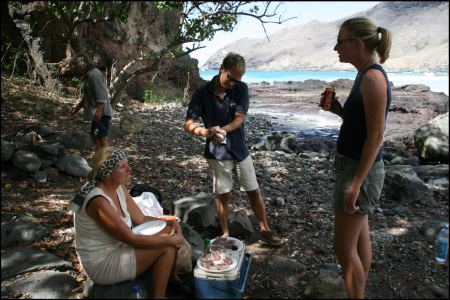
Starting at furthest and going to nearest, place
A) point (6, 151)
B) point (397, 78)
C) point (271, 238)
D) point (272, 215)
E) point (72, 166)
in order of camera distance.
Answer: point (397, 78)
point (72, 166)
point (6, 151)
point (272, 215)
point (271, 238)

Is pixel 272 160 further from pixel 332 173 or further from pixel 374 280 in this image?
pixel 374 280

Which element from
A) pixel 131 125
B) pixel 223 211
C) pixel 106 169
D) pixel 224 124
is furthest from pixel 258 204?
pixel 131 125

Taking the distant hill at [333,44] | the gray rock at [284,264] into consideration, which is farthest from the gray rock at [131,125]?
the distant hill at [333,44]

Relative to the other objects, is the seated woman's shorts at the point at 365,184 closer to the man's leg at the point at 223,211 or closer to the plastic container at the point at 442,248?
the man's leg at the point at 223,211

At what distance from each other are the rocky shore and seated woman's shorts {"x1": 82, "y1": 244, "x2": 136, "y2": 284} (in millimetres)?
416

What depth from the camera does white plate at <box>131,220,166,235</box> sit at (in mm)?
3053

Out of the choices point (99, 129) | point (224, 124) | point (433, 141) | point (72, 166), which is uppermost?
point (224, 124)

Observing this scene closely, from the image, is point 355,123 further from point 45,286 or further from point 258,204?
point 45,286

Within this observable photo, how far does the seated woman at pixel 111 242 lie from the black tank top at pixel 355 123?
57.6 inches

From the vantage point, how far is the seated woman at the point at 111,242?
279 centimetres

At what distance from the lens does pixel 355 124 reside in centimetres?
251

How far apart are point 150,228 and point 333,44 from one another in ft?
147

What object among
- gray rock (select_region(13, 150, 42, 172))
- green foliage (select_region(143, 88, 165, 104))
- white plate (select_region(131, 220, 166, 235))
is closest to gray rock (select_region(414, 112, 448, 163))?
white plate (select_region(131, 220, 166, 235))

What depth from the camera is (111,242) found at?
289cm
